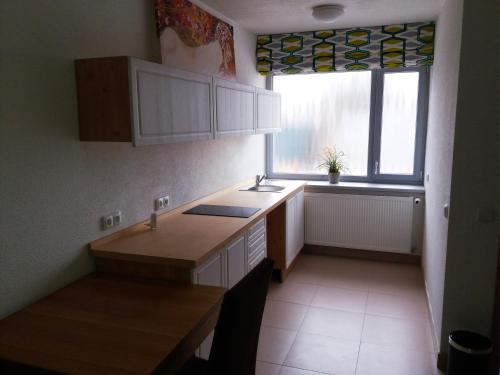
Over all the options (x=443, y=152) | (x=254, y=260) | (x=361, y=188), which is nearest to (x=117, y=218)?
(x=254, y=260)

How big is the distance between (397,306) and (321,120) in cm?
228

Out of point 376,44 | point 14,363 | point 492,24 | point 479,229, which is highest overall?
point 376,44

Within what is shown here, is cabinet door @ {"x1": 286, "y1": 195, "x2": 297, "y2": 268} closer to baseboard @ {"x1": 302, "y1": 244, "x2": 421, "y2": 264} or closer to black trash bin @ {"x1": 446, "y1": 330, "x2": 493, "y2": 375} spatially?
baseboard @ {"x1": 302, "y1": 244, "x2": 421, "y2": 264}

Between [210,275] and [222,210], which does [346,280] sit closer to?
[222,210]

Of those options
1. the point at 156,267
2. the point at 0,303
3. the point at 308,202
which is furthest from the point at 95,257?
the point at 308,202

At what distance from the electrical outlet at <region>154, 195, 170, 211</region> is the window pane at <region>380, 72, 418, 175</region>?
2682 millimetres

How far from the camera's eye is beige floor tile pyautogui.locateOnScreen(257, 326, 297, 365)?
2.76 m

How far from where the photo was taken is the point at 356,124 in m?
4.73

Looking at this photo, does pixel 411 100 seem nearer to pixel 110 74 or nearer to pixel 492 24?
pixel 492 24

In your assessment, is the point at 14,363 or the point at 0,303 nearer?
the point at 14,363

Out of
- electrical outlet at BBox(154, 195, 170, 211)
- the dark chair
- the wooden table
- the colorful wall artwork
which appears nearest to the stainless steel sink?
the colorful wall artwork

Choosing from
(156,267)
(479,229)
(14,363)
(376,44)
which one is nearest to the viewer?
(14,363)

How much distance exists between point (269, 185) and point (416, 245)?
1.70 m

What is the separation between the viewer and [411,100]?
4.45 m
